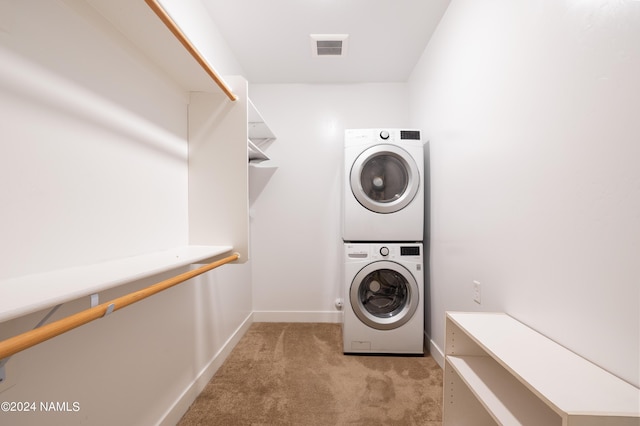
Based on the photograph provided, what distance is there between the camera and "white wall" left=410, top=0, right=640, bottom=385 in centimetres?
74

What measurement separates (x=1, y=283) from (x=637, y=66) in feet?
5.71

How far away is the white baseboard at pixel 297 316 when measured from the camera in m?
2.81

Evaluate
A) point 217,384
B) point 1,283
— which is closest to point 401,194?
point 217,384

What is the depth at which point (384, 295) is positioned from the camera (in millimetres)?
2273

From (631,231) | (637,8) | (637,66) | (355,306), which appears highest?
(637,8)

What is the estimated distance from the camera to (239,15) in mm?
1872

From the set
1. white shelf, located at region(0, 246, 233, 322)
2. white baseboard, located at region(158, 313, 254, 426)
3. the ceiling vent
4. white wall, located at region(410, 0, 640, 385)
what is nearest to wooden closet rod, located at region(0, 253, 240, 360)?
white shelf, located at region(0, 246, 233, 322)

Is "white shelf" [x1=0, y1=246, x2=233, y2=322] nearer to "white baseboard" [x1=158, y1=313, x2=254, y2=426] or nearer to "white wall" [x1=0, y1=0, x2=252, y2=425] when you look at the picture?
"white wall" [x1=0, y1=0, x2=252, y2=425]

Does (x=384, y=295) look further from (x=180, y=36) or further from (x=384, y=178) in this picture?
(x=180, y=36)

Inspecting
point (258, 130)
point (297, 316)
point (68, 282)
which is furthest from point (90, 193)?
point (297, 316)

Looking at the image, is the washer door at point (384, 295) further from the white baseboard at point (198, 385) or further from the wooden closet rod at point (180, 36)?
the wooden closet rod at point (180, 36)

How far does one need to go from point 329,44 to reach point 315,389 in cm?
264

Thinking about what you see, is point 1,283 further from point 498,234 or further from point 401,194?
point 401,194

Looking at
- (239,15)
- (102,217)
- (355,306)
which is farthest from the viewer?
(355,306)
